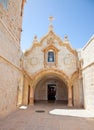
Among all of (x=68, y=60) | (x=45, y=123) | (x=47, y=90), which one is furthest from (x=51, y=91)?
(x=45, y=123)

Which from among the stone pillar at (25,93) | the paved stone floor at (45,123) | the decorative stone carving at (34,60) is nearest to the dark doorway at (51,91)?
the stone pillar at (25,93)

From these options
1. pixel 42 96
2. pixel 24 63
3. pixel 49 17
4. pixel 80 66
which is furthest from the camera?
pixel 42 96

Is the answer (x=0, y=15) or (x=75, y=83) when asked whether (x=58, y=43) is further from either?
(x=0, y=15)

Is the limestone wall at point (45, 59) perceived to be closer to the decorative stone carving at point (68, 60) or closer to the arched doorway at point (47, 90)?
the decorative stone carving at point (68, 60)

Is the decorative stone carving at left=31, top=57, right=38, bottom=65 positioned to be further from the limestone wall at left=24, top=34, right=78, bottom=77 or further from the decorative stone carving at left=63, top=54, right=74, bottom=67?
the decorative stone carving at left=63, top=54, right=74, bottom=67

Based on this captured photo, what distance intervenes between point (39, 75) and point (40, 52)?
9.02ft

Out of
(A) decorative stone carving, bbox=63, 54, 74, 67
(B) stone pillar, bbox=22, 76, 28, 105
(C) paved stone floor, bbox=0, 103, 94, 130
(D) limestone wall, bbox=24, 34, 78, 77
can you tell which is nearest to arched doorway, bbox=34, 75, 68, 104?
(B) stone pillar, bbox=22, 76, 28, 105

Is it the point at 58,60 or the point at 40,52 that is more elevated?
the point at 40,52

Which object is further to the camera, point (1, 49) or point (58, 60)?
point (58, 60)

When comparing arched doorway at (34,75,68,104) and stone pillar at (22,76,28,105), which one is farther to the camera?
arched doorway at (34,75,68,104)

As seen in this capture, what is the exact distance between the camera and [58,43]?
14844 millimetres

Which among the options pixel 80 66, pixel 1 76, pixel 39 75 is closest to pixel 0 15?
pixel 1 76

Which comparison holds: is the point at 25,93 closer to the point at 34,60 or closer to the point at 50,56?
the point at 34,60

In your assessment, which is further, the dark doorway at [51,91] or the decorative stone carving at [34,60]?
the dark doorway at [51,91]
